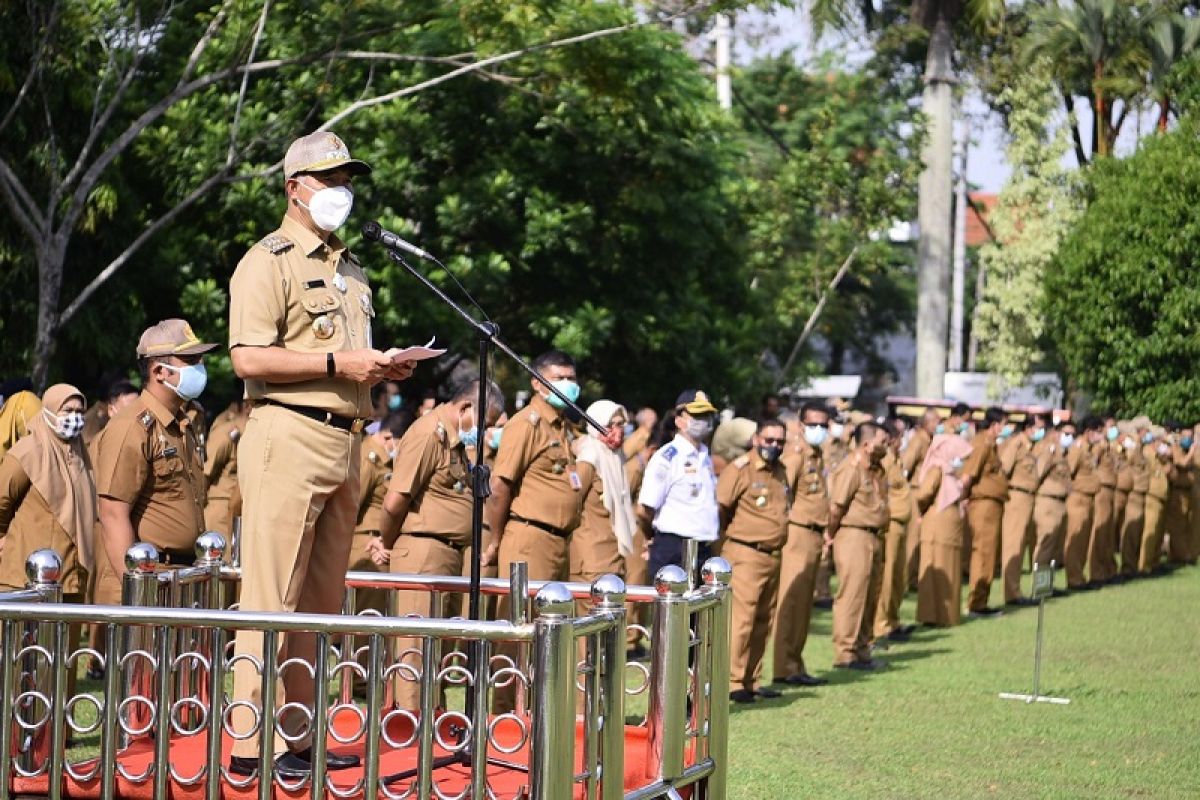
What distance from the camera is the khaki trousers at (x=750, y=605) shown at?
40.7ft

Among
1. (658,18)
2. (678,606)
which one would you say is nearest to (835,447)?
(658,18)

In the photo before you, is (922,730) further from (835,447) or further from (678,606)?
(835,447)

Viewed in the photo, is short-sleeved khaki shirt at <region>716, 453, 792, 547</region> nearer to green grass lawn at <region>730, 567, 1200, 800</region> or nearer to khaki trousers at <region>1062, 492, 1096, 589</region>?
green grass lawn at <region>730, 567, 1200, 800</region>

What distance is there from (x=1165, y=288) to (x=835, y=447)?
14142 mm

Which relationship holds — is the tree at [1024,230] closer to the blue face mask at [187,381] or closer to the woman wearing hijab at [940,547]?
the woman wearing hijab at [940,547]

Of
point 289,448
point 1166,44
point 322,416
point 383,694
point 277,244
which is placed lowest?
point 383,694

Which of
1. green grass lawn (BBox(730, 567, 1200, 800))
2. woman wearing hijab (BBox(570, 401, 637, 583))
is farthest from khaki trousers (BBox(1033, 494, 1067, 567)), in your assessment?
woman wearing hijab (BBox(570, 401, 637, 583))

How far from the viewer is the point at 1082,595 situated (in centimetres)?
2141

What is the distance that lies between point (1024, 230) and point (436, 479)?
34.2 metres

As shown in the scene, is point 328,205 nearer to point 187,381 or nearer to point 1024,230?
point 187,381

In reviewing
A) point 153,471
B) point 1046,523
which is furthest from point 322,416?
point 1046,523

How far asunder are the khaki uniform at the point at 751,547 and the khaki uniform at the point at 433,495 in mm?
2276

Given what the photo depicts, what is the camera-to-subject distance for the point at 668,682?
600 centimetres

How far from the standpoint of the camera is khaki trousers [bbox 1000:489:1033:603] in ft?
64.7
